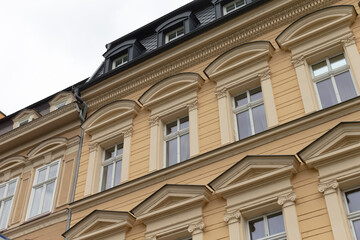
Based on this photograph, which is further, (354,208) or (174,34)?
(174,34)

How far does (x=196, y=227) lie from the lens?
1124 centimetres

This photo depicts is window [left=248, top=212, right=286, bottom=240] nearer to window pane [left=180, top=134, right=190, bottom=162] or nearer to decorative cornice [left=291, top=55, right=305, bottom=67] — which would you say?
window pane [left=180, top=134, right=190, bottom=162]

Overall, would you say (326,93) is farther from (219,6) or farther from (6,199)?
(6,199)

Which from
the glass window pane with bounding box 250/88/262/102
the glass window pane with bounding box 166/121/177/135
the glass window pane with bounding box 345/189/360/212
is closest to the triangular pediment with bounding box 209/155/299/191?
the glass window pane with bounding box 345/189/360/212

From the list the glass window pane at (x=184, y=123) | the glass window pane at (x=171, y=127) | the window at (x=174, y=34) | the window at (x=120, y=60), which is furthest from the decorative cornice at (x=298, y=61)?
the window at (x=120, y=60)

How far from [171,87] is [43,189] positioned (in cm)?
535

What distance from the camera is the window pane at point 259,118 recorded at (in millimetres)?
12469

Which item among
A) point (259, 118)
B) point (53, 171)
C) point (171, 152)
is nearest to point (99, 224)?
point (171, 152)

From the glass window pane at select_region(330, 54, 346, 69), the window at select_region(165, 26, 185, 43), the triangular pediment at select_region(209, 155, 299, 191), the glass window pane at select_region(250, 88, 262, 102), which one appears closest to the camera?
the triangular pediment at select_region(209, 155, 299, 191)

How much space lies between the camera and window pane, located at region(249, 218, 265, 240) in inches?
416

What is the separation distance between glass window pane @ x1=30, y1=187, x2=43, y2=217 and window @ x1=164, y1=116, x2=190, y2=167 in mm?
4818

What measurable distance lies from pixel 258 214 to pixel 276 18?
594 cm

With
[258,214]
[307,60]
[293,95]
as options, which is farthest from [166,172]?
[307,60]

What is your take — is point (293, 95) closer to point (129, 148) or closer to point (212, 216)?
point (212, 216)
